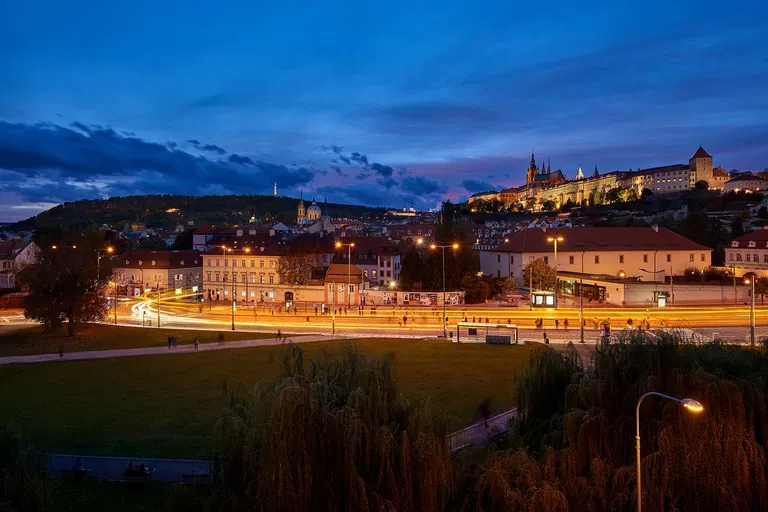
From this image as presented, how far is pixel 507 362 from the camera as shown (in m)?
33.0

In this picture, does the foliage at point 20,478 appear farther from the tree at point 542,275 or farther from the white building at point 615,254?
the white building at point 615,254

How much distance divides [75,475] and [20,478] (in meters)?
5.48

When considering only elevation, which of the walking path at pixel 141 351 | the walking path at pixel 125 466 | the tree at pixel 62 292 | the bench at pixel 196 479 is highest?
the tree at pixel 62 292

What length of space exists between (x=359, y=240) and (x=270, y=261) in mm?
12898

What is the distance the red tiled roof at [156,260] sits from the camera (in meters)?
80.5

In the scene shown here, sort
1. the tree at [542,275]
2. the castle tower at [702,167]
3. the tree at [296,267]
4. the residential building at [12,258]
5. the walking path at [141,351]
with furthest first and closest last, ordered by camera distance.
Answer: the castle tower at [702,167] < the residential building at [12,258] < the tree at [296,267] < the tree at [542,275] < the walking path at [141,351]

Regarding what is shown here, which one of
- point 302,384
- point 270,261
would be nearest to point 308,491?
point 302,384

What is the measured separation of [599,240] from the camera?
71875 millimetres

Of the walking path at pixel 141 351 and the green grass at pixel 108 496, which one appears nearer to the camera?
the green grass at pixel 108 496

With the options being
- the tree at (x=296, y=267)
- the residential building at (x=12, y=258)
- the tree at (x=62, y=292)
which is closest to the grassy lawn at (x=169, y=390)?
the tree at (x=62, y=292)

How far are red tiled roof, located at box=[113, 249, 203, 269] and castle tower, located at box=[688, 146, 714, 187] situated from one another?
525ft

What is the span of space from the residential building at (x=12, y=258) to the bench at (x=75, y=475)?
73.0m

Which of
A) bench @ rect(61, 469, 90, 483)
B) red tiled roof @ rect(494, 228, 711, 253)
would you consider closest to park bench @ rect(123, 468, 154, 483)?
bench @ rect(61, 469, 90, 483)

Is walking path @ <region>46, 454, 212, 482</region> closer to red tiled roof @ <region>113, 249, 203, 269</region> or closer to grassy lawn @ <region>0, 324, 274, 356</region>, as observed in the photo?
grassy lawn @ <region>0, 324, 274, 356</region>
